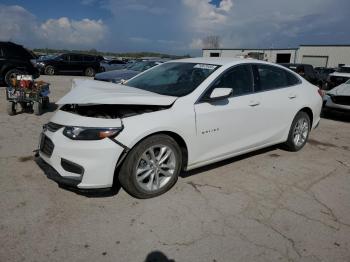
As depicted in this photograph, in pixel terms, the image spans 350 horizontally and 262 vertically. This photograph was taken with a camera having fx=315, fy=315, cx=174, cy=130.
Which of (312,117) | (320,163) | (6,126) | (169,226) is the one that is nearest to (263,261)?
(169,226)

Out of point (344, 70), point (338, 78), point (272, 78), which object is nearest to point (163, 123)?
point (272, 78)

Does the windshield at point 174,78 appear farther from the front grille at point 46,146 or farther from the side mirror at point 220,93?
the front grille at point 46,146

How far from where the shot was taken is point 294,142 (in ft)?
17.7

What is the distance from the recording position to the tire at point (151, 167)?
10.9 ft

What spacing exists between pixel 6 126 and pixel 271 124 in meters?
5.20

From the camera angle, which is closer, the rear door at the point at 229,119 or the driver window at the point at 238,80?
the rear door at the point at 229,119

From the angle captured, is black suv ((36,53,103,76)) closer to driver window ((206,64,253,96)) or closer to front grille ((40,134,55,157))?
driver window ((206,64,253,96))

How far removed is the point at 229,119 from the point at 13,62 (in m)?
11.2

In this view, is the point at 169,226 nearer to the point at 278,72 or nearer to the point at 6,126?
the point at 278,72

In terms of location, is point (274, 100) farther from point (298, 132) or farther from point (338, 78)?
point (338, 78)

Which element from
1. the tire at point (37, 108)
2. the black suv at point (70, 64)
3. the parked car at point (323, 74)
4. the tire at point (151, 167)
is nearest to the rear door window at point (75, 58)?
the black suv at point (70, 64)

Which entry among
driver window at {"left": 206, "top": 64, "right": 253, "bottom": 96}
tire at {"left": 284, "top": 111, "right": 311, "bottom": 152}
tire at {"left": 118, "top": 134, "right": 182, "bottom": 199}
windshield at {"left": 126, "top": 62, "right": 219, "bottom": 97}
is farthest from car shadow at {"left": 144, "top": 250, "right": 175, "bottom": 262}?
tire at {"left": 284, "top": 111, "right": 311, "bottom": 152}

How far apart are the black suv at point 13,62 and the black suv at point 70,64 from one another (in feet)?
28.5

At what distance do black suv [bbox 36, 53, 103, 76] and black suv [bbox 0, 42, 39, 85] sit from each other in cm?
867
